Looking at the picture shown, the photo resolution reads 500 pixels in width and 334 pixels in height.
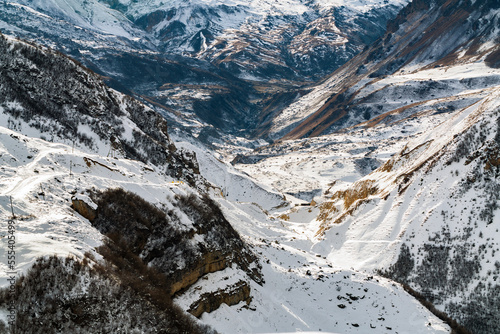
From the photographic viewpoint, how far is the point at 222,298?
25.6m

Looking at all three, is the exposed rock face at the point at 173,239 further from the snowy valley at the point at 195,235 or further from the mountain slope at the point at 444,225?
the mountain slope at the point at 444,225

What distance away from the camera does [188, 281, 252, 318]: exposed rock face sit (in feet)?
77.9

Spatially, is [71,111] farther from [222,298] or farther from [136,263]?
[222,298]

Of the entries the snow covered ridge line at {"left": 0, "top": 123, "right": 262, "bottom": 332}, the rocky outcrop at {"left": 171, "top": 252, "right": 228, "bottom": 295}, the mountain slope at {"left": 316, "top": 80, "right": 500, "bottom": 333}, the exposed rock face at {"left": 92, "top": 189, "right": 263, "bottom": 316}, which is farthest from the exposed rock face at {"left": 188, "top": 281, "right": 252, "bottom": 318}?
the mountain slope at {"left": 316, "top": 80, "right": 500, "bottom": 333}

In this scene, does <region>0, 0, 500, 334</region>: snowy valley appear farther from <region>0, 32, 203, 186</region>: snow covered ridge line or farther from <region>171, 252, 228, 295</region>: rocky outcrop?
<region>0, 32, 203, 186</region>: snow covered ridge line

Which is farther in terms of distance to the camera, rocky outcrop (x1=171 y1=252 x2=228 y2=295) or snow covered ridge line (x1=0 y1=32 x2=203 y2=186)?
snow covered ridge line (x1=0 y1=32 x2=203 y2=186)

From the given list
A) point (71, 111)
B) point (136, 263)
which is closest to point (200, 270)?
point (136, 263)

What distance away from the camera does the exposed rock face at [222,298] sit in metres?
23.8

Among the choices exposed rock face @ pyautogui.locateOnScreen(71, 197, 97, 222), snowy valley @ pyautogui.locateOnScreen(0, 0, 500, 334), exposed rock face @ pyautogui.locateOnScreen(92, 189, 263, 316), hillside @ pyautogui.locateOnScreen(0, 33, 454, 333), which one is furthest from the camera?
exposed rock face @ pyautogui.locateOnScreen(92, 189, 263, 316)

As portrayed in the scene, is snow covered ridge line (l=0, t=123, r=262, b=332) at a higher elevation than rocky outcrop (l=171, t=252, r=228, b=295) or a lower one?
higher

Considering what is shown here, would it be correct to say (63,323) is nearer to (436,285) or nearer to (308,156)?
(436,285)

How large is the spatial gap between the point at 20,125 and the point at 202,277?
1149 inches

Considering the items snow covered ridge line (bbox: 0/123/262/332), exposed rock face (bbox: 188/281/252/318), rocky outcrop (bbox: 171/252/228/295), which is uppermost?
snow covered ridge line (bbox: 0/123/262/332)

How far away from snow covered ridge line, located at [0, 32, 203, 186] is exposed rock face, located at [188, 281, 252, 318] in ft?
90.5
